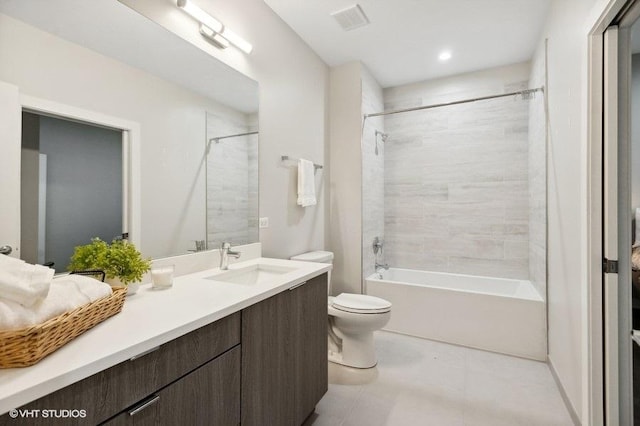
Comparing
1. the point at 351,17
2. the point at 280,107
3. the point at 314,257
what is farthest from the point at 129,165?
the point at 351,17

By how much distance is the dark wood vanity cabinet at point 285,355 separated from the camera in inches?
45.3

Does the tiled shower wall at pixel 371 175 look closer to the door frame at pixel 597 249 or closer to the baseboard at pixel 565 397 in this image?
the baseboard at pixel 565 397

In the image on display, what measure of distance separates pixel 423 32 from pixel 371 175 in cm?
135

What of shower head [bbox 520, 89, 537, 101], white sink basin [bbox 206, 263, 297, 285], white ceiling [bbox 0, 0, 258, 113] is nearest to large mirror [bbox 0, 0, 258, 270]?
white ceiling [bbox 0, 0, 258, 113]

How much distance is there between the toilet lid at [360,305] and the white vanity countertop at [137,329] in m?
0.80

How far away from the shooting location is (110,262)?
3.56 feet

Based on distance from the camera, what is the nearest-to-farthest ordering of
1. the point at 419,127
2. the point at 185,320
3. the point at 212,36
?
1. the point at 185,320
2. the point at 212,36
3. the point at 419,127

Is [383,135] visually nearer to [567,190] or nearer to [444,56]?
[444,56]

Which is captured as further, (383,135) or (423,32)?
(383,135)

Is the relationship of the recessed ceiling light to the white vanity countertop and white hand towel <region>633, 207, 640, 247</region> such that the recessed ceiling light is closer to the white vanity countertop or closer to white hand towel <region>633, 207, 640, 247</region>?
white hand towel <region>633, 207, 640, 247</region>

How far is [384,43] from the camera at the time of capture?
2654 mm

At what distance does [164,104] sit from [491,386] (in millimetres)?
2588

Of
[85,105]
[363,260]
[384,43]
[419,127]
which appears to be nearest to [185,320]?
[85,105]

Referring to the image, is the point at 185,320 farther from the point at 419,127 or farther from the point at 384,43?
the point at 419,127
